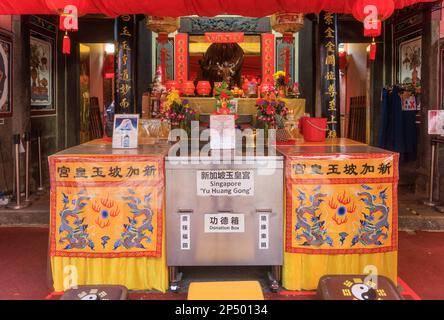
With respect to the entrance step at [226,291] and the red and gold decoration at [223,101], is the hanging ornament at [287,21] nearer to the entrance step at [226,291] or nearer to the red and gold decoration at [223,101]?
the red and gold decoration at [223,101]

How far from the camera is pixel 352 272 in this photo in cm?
324

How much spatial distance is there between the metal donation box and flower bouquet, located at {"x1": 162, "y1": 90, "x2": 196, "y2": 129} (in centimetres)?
91

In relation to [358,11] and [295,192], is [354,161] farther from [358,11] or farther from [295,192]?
[358,11]

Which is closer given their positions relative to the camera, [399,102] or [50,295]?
[50,295]

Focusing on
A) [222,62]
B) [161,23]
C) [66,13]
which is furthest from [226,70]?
[66,13]

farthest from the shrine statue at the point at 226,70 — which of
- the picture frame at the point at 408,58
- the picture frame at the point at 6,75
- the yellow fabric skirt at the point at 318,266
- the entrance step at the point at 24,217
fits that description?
the yellow fabric skirt at the point at 318,266

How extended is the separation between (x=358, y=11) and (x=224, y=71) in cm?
559

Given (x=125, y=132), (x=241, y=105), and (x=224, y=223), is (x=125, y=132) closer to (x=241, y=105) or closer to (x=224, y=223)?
(x=224, y=223)

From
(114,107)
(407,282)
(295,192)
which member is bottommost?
(407,282)

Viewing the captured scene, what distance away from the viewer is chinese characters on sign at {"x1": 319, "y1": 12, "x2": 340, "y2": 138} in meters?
6.18

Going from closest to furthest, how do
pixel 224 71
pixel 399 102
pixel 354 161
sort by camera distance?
pixel 354 161 < pixel 399 102 < pixel 224 71

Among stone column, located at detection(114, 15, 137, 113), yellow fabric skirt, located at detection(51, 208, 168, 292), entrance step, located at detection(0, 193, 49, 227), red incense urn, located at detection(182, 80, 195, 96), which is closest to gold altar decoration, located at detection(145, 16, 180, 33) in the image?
stone column, located at detection(114, 15, 137, 113)

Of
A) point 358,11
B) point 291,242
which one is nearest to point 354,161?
point 291,242

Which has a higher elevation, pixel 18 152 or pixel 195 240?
A: pixel 18 152
